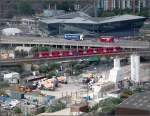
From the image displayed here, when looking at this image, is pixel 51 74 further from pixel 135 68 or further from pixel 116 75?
pixel 135 68

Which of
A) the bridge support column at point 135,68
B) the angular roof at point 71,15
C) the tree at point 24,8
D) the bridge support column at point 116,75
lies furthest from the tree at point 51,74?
the tree at point 24,8

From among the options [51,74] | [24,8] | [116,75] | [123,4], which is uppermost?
[123,4]

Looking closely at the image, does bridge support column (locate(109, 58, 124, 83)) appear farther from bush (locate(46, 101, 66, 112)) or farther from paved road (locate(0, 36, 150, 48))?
paved road (locate(0, 36, 150, 48))

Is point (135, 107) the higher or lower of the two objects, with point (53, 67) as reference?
higher

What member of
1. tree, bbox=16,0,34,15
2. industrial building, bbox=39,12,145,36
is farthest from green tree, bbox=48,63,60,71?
tree, bbox=16,0,34,15

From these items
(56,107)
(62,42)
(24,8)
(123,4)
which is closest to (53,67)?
(62,42)

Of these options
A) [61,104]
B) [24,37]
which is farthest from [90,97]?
[24,37]

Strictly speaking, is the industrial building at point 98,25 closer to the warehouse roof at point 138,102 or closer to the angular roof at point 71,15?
the angular roof at point 71,15

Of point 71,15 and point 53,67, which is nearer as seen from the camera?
point 53,67
